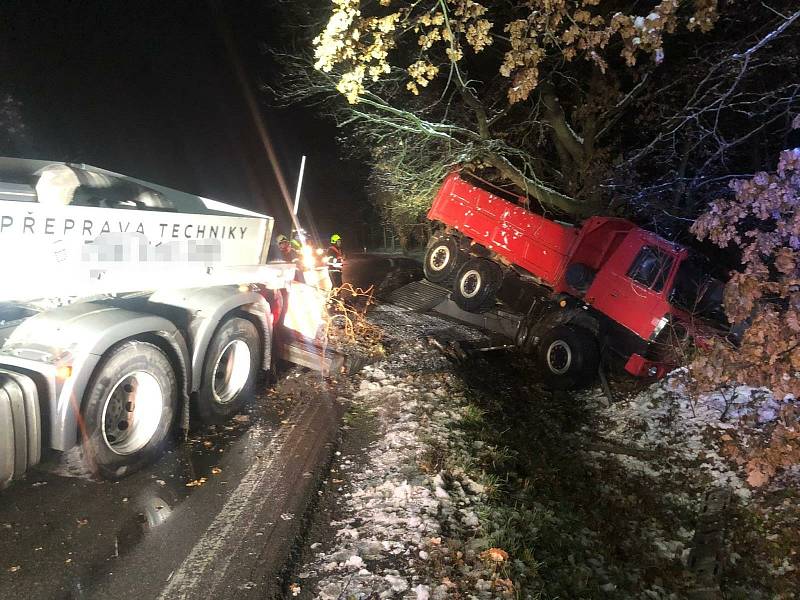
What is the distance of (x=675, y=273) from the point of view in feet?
26.7

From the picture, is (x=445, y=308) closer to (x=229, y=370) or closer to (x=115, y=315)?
(x=229, y=370)

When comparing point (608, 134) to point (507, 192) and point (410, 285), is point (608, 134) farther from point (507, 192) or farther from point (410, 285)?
point (410, 285)

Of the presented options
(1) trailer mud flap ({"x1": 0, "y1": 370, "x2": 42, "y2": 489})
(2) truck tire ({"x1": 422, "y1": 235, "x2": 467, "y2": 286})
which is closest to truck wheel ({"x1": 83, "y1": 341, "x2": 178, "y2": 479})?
(1) trailer mud flap ({"x1": 0, "y1": 370, "x2": 42, "y2": 489})

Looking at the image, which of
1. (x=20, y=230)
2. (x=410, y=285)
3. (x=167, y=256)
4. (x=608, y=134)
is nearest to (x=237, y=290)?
(x=167, y=256)

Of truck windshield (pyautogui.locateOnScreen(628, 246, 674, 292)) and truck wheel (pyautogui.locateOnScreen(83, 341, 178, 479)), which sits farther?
truck windshield (pyautogui.locateOnScreen(628, 246, 674, 292))

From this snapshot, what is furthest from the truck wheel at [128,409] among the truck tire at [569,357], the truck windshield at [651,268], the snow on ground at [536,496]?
the truck windshield at [651,268]

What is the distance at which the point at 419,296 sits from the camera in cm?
1212

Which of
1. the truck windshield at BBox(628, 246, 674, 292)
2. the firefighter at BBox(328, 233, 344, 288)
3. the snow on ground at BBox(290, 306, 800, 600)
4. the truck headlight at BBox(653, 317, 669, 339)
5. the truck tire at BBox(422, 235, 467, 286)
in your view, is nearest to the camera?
the snow on ground at BBox(290, 306, 800, 600)

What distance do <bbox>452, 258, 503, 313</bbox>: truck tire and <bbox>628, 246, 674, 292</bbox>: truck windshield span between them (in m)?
2.91

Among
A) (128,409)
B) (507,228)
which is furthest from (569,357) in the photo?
(128,409)

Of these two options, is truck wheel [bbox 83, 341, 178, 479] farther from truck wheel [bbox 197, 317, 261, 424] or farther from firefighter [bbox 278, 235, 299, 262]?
firefighter [bbox 278, 235, 299, 262]

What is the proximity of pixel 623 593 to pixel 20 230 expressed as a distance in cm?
501

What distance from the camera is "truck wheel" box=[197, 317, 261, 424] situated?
5266mm

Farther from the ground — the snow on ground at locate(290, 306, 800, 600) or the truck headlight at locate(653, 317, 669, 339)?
the truck headlight at locate(653, 317, 669, 339)
